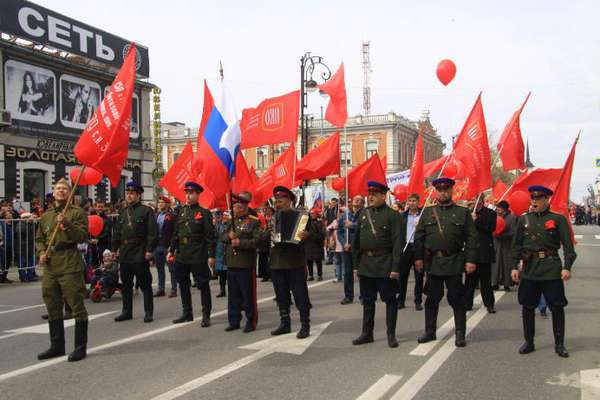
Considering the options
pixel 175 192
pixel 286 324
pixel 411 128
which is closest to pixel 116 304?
pixel 175 192

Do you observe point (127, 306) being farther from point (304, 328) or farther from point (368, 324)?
point (368, 324)

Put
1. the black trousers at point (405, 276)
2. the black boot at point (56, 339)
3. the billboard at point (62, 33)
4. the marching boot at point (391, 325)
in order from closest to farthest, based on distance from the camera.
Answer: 1. the black boot at point (56, 339)
2. the marching boot at point (391, 325)
3. the black trousers at point (405, 276)
4. the billboard at point (62, 33)

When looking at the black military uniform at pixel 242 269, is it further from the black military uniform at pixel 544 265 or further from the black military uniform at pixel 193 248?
the black military uniform at pixel 544 265

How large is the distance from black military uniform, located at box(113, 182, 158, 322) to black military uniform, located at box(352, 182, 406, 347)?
3162 mm

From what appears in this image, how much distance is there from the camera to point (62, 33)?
2470 cm

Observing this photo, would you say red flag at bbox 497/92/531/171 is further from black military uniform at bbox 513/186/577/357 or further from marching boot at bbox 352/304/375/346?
marching boot at bbox 352/304/375/346

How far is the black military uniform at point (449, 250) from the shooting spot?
6773 millimetres

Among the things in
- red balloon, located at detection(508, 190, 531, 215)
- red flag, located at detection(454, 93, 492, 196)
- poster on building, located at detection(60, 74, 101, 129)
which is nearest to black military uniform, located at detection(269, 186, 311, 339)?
red flag, located at detection(454, 93, 492, 196)

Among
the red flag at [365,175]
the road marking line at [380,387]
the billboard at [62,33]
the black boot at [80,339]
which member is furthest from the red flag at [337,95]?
the billboard at [62,33]

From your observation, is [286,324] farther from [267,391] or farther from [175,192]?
[175,192]

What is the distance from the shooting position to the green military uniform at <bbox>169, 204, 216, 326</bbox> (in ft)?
27.6

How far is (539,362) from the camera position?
6.03 m

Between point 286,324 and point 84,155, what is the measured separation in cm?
315

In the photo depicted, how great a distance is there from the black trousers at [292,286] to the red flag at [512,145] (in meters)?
4.28
